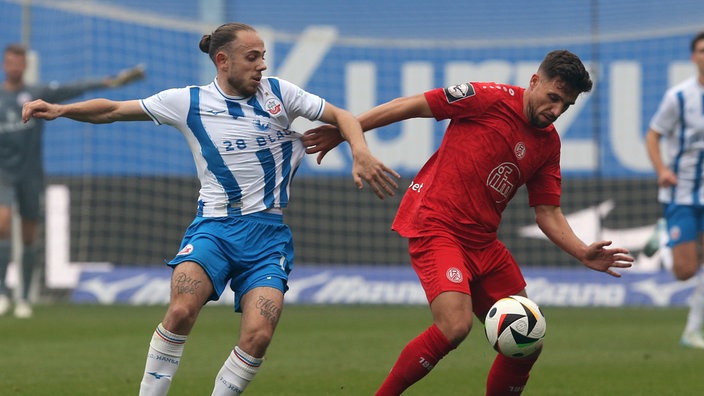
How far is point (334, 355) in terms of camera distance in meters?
9.75

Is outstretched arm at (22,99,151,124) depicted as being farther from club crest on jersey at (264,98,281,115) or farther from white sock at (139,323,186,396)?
white sock at (139,323,186,396)

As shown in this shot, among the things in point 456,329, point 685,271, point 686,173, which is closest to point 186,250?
point 456,329

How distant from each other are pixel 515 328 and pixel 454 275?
415 millimetres

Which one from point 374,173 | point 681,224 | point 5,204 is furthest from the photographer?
point 5,204

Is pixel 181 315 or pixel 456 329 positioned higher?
pixel 181 315

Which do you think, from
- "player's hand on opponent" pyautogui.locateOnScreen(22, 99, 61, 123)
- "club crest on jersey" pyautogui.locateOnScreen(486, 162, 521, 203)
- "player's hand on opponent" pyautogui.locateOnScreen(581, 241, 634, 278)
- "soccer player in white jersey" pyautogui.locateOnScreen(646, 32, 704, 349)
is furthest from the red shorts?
"soccer player in white jersey" pyautogui.locateOnScreen(646, 32, 704, 349)

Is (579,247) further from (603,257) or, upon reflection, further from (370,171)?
(370,171)

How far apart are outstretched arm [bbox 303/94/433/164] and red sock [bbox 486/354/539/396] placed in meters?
1.39

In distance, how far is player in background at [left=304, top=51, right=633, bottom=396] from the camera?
21.0 ft

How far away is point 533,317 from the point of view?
615 cm

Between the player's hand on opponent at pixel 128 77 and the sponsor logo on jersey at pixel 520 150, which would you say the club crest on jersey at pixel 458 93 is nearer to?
the sponsor logo on jersey at pixel 520 150

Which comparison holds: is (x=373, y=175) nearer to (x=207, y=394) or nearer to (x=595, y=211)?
(x=207, y=394)

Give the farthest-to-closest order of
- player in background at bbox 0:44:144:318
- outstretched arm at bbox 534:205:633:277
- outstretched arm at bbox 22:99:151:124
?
player in background at bbox 0:44:144:318, outstretched arm at bbox 534:205:633:277, outstretched arm at bbox 22:99:151:124

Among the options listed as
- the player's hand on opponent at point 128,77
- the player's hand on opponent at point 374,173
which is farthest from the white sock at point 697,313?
the player's hand on opponent at point 128,77
